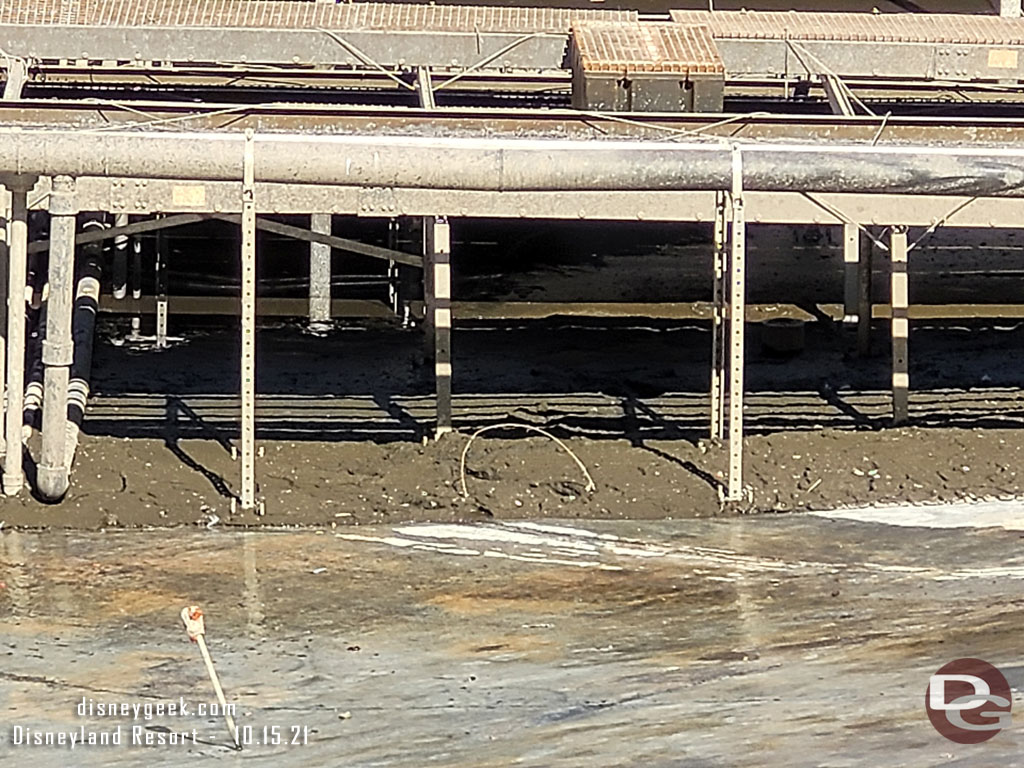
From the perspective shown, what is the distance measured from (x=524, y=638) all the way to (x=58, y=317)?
143 inches

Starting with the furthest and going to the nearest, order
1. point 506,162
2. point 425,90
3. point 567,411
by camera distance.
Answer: point 425,90 → point 567,411 → point 506,162

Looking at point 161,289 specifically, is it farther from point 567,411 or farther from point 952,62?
point 952,62

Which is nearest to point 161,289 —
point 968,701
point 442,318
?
point 442,318

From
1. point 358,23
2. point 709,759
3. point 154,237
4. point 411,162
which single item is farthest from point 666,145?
point 154,237

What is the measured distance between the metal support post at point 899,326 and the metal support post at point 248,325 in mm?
4352

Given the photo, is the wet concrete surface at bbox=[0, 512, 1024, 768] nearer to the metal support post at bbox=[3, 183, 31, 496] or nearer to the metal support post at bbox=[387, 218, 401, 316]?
the metal support post at bbox=[3, 183, 31, 496]

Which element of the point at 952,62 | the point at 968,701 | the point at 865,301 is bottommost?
the point at 968,701

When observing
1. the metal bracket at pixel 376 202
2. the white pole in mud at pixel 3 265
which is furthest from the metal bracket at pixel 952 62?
the white pole in mud at pixel 3 265

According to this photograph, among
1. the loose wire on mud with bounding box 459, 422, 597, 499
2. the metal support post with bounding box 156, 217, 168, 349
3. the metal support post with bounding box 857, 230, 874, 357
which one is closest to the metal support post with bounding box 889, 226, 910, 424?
the metal support post with bounding box 857, 230, 874, 357

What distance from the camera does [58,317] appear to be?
10164 mm

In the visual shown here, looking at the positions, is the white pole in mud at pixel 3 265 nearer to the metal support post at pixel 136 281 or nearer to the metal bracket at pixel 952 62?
the metal support post at pixel 136 281

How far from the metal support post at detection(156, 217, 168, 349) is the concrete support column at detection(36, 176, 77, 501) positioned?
4141 mm

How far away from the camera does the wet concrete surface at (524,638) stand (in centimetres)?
679

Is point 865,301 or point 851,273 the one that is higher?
point 851,273
